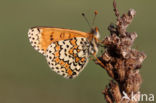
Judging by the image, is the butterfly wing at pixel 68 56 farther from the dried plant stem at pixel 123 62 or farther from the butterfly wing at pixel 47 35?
the dried plant stem at pixel 123 62

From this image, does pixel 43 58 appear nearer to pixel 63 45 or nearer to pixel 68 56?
pixel 63 45

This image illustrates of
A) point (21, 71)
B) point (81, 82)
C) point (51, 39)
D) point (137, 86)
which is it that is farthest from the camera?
point (21, 71)

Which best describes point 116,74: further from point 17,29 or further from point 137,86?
point 17,29

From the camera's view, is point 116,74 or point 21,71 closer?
point 116,74

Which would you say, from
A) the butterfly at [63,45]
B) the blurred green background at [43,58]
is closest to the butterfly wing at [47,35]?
the butterfly at [63,45]

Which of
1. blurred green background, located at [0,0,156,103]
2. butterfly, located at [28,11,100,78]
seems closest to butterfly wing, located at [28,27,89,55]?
butterfly, located at [28,11,100,78]

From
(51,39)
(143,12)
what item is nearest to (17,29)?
(143,12)
